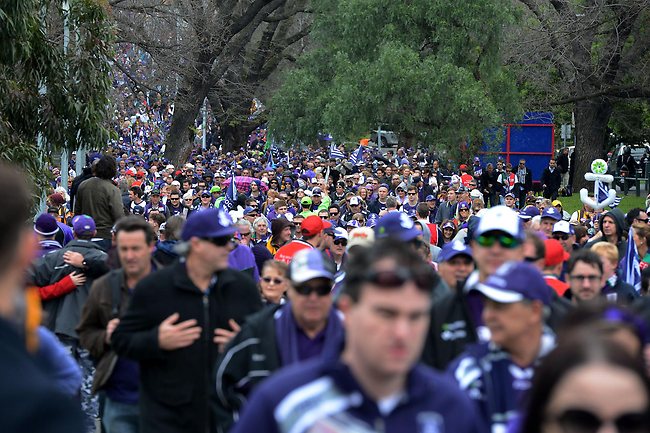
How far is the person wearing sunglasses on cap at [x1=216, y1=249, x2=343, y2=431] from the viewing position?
5625 millimetres

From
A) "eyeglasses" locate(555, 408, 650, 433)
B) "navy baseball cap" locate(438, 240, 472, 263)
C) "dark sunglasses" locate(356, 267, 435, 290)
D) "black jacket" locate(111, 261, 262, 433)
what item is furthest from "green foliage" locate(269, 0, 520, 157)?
"eyeglasses" locate(555, 408, 650, 433)

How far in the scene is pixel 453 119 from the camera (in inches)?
1249

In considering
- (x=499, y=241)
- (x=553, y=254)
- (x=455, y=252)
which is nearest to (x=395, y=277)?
(x=499, y=241)

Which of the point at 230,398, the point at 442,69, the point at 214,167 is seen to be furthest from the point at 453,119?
the point at 230,398

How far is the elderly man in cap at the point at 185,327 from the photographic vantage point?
249 inches

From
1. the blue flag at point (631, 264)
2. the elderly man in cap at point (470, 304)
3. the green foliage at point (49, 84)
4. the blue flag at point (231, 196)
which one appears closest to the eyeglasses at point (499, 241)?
the elderly man in cap at point (470, 304)

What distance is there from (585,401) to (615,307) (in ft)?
4.25

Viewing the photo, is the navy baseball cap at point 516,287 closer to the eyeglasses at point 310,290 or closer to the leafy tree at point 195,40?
the eyeglasses at point 310,290

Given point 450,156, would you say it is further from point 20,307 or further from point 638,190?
point 20,307

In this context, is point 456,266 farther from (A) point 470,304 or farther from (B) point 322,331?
(B) point 322,331

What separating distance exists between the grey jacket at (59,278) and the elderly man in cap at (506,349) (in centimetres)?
560

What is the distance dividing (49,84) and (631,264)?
8826 millimetres

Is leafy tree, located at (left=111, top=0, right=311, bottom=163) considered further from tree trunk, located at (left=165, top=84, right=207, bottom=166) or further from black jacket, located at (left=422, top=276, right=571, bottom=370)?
black jacket, located at (left=422, top=276, right=571, bottom=370)

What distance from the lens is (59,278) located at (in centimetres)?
985
